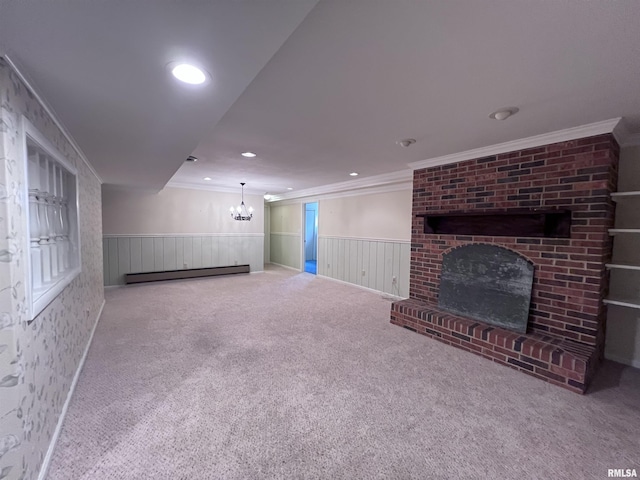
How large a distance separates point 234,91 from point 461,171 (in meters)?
2.87

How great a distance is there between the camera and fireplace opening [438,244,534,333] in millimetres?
2719

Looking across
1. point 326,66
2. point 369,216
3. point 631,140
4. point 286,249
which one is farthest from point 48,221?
point 286,249

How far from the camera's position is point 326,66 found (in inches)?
58.9

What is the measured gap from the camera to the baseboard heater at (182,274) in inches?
216

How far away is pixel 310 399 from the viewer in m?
2.00

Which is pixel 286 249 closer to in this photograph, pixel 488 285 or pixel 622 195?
pixel 488 285

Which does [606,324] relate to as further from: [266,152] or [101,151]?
[101,151]

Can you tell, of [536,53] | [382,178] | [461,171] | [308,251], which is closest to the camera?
[536,53]

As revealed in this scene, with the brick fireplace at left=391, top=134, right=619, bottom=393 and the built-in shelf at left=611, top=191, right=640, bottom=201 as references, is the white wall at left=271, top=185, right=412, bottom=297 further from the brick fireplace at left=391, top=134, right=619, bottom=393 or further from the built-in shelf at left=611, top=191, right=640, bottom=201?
the built-in shelf at left=611, top=191, right=640, bottom=201

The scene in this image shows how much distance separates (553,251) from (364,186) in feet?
10.5

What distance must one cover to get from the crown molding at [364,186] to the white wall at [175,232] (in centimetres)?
158

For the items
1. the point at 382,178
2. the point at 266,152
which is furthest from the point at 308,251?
the point at 266,152

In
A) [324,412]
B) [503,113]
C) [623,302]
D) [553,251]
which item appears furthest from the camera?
[553,251]

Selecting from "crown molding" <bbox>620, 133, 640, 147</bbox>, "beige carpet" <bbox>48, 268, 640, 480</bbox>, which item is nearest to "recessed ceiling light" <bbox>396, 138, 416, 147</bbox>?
"crown molding" <bbox>620, 133, 640, 147</bbox>
